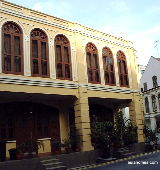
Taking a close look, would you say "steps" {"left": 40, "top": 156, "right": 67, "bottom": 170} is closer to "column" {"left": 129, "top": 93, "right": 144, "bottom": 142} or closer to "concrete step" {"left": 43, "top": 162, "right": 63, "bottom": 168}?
"concrete step" {"left": 43, "top": 162, "right": 63, "bottom": 168}

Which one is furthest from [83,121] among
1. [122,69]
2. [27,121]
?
[122,69]

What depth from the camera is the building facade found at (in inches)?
598

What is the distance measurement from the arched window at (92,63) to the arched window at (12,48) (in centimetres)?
522

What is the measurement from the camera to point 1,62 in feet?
47.1

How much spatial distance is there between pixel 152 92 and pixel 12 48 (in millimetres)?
25042

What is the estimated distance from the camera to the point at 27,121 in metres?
17.3

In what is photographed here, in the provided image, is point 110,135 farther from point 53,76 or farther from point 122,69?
point 122,69

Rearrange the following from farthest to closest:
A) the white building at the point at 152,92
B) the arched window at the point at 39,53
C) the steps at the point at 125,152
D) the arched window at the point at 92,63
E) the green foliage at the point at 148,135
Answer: the white building at the point at 152,92 < the green foliage at the point at 148,135 < the arched window at the point at 92,63 < the steps at the point at 125,152 < the arched window at the point at 39,53

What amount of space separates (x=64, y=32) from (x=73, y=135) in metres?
6.81

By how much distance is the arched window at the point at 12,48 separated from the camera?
14.7 meters

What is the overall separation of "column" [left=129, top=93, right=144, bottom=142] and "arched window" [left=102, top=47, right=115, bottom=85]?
2498 millimetres

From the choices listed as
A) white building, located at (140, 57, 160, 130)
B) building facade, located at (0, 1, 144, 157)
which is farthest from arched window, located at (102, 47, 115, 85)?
white building, located at (140, 57, 160, 130)

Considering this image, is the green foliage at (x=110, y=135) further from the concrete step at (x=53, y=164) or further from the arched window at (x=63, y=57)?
the arched window at (x=63, y=57)

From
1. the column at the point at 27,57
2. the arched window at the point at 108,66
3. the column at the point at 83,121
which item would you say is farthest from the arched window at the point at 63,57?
the arched window at the point at 108,66
